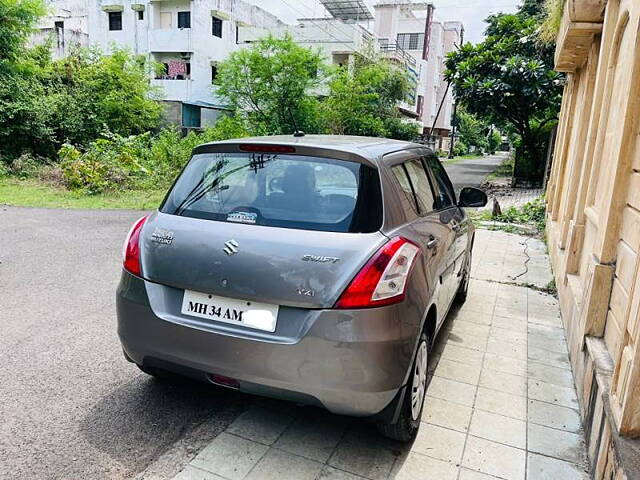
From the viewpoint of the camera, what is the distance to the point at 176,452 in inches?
104

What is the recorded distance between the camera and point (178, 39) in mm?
27750

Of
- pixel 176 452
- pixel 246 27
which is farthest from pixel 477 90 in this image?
pixel 246 27

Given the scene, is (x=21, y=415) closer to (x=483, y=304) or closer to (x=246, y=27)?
(x=483, y=304)

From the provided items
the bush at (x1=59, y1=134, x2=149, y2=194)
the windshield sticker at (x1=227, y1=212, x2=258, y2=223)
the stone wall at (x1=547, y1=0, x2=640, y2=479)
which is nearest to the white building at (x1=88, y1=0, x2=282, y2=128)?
the bush at (x1=59, y1=134, x2=149, y2=194)

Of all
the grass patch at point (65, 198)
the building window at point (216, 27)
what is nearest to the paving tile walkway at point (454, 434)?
the grass patch at point (65, 198)

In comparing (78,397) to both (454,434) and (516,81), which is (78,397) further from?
(516,81)

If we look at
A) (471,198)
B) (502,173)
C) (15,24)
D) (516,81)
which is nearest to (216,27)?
(15,24)

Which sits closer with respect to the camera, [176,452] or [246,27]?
[176,452]

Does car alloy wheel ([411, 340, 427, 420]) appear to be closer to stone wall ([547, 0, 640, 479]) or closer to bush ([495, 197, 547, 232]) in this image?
stone wall ([547, 0, 640, 479])

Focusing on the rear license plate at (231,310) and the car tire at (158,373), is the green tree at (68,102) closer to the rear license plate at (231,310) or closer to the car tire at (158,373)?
the car tire at (158,373)

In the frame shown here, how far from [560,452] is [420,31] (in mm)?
50861

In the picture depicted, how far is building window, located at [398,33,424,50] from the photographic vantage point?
48.3 meters

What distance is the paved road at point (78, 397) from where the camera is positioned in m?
2.55

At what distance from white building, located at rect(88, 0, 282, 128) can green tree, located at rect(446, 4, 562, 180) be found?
14.3 meters
